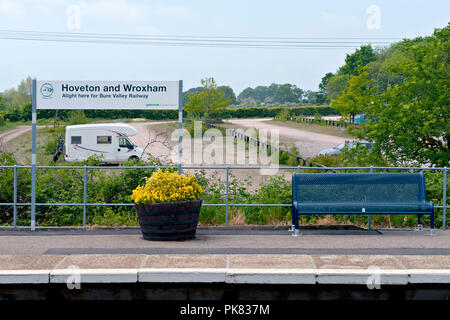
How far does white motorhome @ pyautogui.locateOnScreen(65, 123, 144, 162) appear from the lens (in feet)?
117

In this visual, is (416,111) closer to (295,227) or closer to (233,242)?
(295,227)

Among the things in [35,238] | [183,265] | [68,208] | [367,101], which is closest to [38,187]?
[68,208]

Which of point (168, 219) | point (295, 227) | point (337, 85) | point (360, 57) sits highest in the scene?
point (360, 57)

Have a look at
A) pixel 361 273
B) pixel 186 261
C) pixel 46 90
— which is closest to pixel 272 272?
pixel 361 273

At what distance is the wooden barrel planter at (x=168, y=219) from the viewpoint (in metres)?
9.52

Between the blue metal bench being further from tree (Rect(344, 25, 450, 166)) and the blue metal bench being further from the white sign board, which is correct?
tree (Rect(344, 25, 450, 166))

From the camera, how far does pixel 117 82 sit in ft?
35.3

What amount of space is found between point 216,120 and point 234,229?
7358 centimetres

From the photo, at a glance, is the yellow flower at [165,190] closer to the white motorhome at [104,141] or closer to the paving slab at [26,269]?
the paving slab at [26,269]

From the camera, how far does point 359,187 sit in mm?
10656

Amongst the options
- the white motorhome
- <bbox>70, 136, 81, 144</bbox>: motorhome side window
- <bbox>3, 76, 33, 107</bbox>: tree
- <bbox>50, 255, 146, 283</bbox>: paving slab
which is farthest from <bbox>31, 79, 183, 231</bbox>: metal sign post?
<bbox>3, 76, 33, 107</bbox>: tree

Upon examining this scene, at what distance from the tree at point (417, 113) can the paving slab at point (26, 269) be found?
11485 millimetres

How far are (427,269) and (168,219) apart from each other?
13.7ft

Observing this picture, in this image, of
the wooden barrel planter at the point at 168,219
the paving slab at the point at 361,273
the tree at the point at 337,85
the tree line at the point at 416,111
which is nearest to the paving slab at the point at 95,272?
the wooden barrel planter at the point at 168,219
